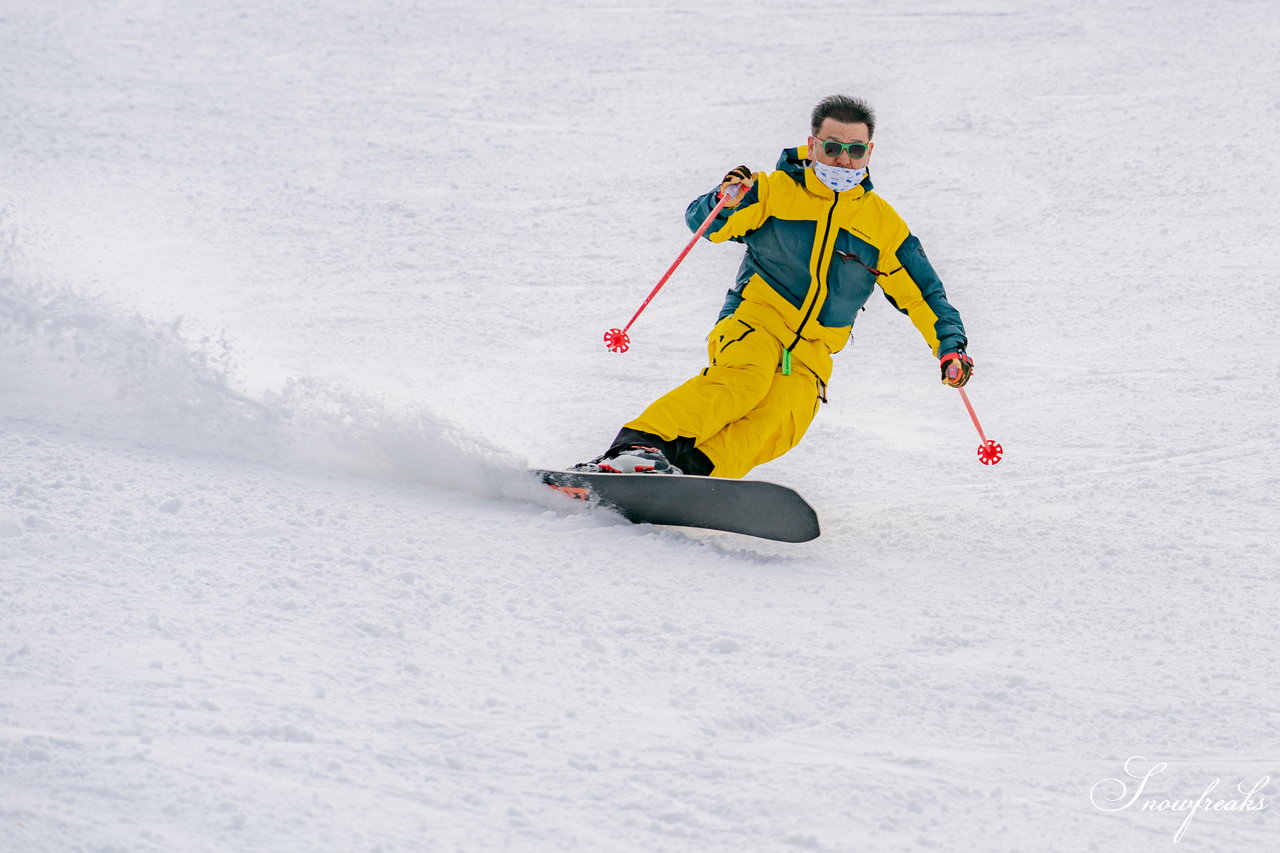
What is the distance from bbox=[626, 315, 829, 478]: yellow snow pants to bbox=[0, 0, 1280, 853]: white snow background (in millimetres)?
336

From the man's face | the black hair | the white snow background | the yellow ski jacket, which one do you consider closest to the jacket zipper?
the yellow ski jacket

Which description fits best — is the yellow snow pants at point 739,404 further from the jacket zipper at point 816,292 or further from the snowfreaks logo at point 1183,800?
the snowfreaks logo at point 1183,800

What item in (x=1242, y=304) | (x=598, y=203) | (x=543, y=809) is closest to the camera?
(x=543, y=809)

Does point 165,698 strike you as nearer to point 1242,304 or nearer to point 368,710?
point 368,710

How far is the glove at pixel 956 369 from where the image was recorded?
402 centimetres

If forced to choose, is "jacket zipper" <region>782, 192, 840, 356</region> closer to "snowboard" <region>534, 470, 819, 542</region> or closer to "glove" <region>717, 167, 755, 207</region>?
"glove" <region>717, 167, 755, 207</region>

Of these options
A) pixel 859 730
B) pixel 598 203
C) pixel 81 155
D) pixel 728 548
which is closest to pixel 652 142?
pixel 598 203

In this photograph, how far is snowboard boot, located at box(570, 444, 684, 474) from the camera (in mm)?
3904

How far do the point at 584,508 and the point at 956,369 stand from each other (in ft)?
4.11

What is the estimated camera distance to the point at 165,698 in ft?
8.57

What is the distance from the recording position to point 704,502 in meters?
3.82

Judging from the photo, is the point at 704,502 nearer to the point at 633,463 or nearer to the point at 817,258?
the point at 633,463

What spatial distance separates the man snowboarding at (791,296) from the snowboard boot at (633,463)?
0.5 inches

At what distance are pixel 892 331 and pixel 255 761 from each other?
16.2ft
